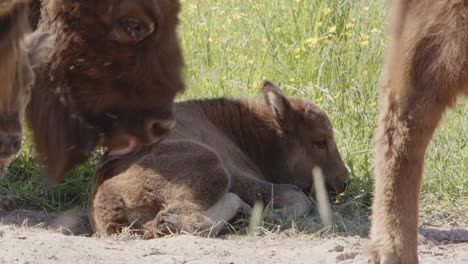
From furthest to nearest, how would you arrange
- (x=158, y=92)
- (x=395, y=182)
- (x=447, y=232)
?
(x=447, y=232) < (x=158, y=92) < (x=395, y=182)

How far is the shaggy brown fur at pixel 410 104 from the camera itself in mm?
4180

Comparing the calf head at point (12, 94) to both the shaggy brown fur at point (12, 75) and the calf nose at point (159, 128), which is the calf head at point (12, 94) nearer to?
the shaggy brown fur at point (12, 75)

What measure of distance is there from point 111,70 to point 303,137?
10.0 feet

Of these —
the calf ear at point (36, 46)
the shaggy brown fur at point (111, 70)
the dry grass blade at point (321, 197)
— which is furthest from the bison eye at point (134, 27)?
the dry grass blade at point (321, 197)

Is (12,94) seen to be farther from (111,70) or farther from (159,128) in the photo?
(159,128)

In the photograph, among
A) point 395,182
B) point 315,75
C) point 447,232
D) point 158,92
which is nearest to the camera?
point 395,182

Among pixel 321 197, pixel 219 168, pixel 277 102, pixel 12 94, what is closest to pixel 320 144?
pixel 277 102

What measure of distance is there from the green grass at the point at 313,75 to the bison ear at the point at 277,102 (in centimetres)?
57

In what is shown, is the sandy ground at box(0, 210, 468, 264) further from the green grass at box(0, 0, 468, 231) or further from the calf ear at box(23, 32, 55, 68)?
the calf ear at box(23, 32, 55, 68)

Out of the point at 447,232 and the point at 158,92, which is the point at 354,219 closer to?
the point at 447,232

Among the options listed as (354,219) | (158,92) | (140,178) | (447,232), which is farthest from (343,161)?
(158,92)

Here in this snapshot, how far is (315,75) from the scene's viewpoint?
27.9 feet

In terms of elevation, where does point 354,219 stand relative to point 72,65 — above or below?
below

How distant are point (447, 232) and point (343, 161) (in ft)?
5.58
